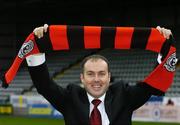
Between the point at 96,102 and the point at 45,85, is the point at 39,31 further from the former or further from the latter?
the point at 96,102

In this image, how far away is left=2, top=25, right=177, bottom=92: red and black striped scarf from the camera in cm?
382

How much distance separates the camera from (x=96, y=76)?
341 centimetres

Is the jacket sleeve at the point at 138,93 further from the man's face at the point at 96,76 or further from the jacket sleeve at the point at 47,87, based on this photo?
the jacket sleeve at the point at 47,87

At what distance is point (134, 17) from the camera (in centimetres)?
2541

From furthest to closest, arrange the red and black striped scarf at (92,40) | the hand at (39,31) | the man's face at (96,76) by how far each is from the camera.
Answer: the red and black striped scarf at (92,40)
the hand at (39,31)
the man's face at (96,76)

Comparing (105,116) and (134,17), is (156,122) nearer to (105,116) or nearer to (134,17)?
(134,17)

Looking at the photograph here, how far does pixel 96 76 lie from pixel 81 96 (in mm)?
229

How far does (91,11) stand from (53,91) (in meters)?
23.2

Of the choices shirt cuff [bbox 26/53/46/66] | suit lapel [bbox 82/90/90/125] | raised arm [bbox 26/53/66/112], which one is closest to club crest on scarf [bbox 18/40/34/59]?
shirt cuff [bbox 26/53/46/66]

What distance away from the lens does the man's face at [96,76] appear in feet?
11.2

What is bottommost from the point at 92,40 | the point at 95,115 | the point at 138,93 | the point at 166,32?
the point at 95,115

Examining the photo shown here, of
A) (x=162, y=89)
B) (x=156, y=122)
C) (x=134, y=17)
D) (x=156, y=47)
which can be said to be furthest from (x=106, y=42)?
(x=134, y=17)

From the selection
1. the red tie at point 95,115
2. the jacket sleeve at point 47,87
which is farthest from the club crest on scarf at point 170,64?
the jacket sleeve at point 47,87

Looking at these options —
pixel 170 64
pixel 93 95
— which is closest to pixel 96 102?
pixel 93 95
